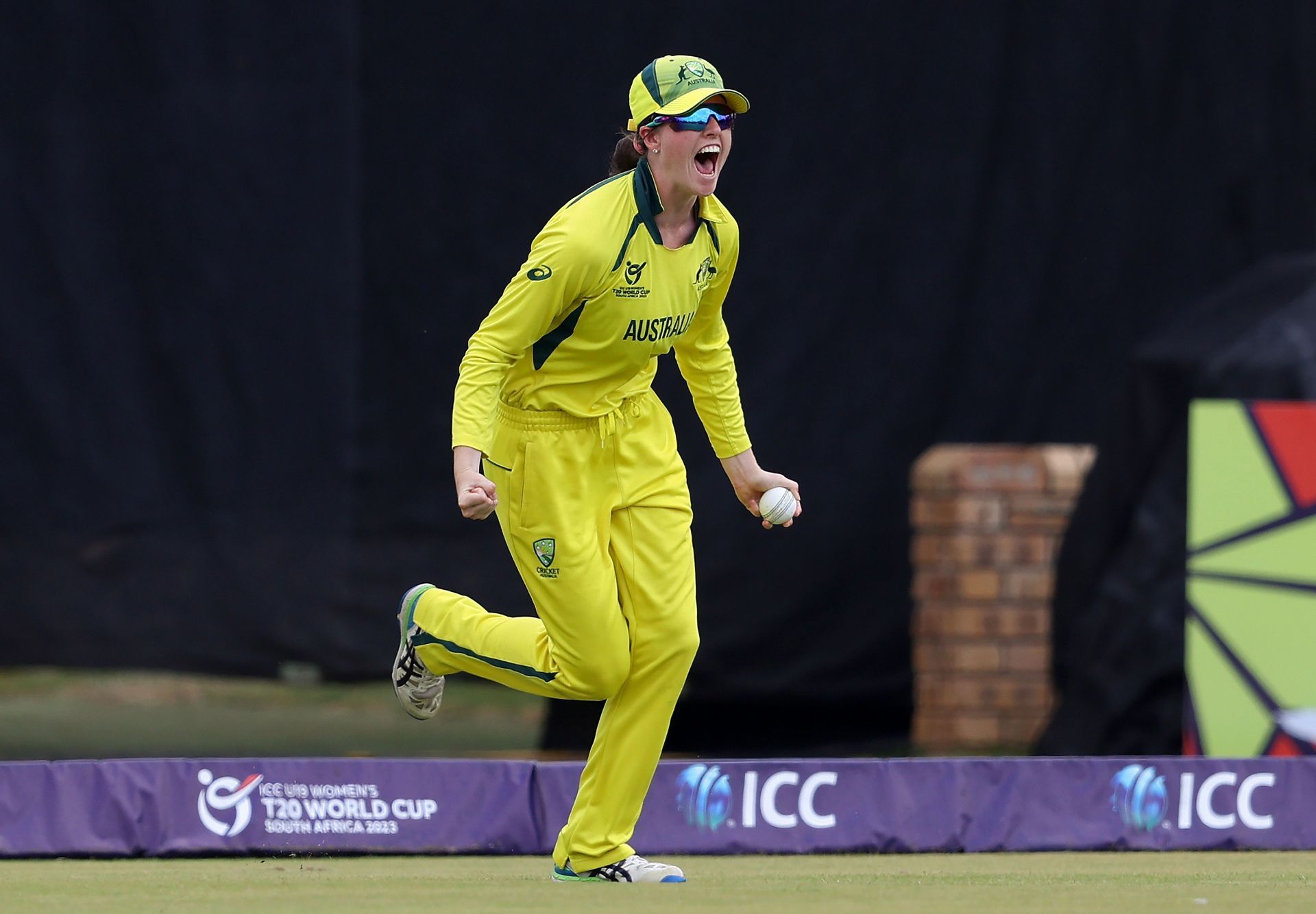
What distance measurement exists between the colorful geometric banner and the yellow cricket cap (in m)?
2.52

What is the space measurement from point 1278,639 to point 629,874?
8.30ft

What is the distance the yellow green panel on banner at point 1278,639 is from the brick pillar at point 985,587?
46.6 inches

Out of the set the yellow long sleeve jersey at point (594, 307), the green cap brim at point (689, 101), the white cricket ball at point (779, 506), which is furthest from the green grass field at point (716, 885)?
the green cap brim at point (689, 101)

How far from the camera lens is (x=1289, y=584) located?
5914 mm

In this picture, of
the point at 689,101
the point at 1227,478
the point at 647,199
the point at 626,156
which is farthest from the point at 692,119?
the point at 1227,478

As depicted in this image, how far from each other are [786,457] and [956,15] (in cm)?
160

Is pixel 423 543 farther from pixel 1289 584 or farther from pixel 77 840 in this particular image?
pixel 1289 584

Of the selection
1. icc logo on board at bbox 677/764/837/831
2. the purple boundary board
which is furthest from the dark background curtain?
icc logo on board at bbox 677/764/837/831

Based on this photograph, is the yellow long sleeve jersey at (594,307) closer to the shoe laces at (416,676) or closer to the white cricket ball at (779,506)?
the white cricket ball at (779,506)

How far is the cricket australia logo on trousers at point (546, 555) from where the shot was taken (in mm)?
4086

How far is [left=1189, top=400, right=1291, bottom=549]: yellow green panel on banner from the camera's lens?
19.5ft

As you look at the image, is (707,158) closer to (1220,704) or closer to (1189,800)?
(1189,800)

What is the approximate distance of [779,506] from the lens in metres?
4.28

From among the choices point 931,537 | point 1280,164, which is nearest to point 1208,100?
point 1280,164
